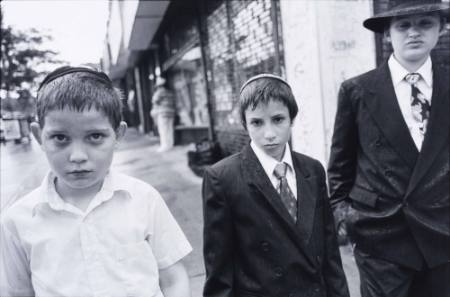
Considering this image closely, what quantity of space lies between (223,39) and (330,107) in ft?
12.8

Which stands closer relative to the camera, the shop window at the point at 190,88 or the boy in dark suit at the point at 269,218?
the boy in dark suit at the point at 269,218

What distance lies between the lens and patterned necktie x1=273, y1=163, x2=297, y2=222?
1.77 meters

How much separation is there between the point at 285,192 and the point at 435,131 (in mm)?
870

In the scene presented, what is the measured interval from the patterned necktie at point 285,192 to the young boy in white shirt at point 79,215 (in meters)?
0.61

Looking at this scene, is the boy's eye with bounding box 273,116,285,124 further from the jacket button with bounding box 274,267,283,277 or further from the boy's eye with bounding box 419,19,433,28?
the boy's eye with bounding box 419,19,433,28

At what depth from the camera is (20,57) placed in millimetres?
30656

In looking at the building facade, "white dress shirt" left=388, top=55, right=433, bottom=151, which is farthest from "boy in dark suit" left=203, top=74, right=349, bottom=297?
the building facade

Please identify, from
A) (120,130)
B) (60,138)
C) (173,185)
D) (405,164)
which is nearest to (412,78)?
(405,164)

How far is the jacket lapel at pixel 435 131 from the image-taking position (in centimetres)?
198

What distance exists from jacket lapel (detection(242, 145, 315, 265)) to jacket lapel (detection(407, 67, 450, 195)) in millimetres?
637

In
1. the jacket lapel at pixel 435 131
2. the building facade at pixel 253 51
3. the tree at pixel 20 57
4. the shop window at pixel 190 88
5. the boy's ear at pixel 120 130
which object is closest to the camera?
the boy's ear at pixel 120 130

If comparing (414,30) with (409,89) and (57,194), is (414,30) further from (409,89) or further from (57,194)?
(57,194)

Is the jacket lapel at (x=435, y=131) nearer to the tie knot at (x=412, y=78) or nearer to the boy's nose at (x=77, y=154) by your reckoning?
the tie knot at (x=412, y=78)

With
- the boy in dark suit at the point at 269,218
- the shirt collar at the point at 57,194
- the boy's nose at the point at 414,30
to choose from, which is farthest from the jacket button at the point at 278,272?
the boy's nose at the point at 414,30
